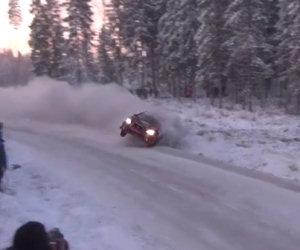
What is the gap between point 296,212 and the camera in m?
13.0

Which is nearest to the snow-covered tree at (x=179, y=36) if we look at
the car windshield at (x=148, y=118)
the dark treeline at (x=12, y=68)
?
the car windshield at (x=148, y=118)

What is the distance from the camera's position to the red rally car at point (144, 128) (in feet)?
76.8

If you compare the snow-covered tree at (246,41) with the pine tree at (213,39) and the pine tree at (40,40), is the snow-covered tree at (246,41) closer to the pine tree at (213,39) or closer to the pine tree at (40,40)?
the pine tree at (213,39)

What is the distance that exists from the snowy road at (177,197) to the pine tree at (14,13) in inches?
3429

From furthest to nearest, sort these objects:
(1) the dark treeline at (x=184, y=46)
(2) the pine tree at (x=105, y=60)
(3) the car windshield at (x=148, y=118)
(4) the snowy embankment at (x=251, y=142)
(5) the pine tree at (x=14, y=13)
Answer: (5) the pine tree at (x=14, y=13) → (2) the pine tree at (x=105, y=60) → (1) the dark treeline at (x=184, y=46) → (3) the car windshield at (x=148, y=118) → (4) the snowy embankment at (x=251, y=142)

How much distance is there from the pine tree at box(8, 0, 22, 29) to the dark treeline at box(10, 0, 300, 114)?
28255 mm

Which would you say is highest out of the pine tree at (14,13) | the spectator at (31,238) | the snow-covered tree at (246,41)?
the pine tree at (14,13)

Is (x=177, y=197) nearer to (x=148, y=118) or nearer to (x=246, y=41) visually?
(x=148, y=118)

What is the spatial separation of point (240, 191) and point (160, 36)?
148 ft

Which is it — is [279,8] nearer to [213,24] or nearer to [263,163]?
[213,24]

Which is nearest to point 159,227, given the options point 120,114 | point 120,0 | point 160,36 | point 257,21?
point 120,114

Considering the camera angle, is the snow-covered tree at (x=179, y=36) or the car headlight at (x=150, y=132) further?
the snow-covered tree at (x=179, y=36)

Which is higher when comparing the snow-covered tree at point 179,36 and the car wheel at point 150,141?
the snow-covered tree at point 179,36

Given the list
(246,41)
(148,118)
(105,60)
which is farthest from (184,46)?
(148,118)
